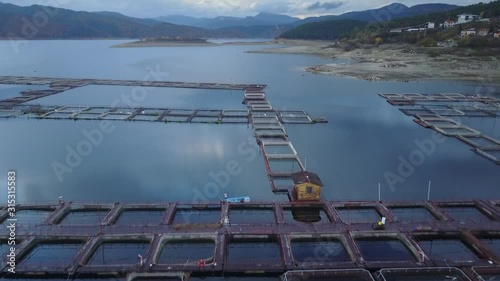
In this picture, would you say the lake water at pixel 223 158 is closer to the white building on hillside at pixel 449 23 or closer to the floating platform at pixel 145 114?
the floating platform at pixel 145 114

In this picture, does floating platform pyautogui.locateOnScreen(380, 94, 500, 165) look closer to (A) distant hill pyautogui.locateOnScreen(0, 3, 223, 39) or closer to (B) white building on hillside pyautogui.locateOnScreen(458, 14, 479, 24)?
(B) white building on hillside pyautogui.locateOnScreen(458, 14, 479, 24)

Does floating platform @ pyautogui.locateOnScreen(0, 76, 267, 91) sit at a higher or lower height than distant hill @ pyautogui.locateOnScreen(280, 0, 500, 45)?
lower

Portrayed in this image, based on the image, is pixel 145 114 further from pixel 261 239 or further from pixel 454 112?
pixel 454 112

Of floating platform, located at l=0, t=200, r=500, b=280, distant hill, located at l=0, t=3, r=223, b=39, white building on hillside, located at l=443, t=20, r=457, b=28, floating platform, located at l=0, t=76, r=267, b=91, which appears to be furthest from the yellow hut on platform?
distant hill, located at l=0, t=3, r=223, b=39

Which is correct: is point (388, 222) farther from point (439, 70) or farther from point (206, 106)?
point (439, 70)

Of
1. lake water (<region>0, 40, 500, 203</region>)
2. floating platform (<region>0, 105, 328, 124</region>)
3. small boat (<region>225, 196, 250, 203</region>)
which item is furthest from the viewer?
floating platform (<region>0, 105, 328, 124</region>)

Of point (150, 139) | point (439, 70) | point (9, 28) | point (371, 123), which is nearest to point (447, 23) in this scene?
point (439, 70)

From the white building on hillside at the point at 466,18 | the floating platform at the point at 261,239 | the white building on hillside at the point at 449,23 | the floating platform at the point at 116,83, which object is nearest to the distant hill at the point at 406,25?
the white building on hillside at the point at 466,18
